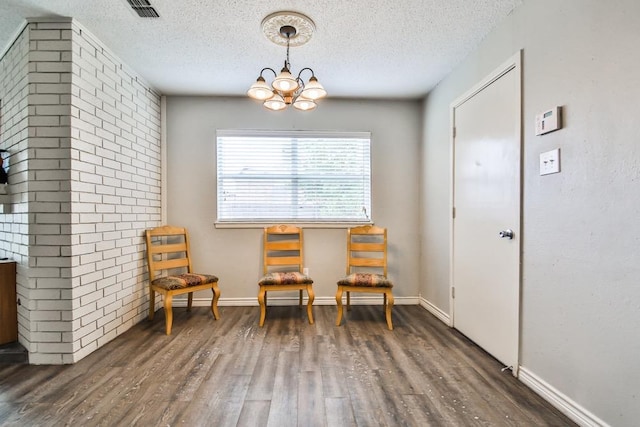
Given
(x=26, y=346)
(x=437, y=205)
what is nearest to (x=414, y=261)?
(x=437, y=205)

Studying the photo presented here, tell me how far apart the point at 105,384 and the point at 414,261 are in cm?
292

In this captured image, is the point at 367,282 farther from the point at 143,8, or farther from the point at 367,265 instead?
the point at 143,8

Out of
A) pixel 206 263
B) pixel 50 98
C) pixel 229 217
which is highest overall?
pixel 50 98

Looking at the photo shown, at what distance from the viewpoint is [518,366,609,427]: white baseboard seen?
1.36m

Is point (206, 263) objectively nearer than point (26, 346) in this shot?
No

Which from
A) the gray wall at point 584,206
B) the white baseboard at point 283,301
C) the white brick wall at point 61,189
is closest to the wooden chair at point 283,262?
the white baseboard at point 283,301

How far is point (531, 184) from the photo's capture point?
→ 174 centimetres

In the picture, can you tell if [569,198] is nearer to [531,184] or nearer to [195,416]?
[531,184]

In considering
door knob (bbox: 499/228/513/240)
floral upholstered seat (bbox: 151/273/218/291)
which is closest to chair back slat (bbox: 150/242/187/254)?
floral upholstered seat (bbox: 151/273/218/291)

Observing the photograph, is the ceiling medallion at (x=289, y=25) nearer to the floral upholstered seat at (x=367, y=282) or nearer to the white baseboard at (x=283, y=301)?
the floral upholstered seat at (x=367, y=282)

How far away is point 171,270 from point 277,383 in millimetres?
2052

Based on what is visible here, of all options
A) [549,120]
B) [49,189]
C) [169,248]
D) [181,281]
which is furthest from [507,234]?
[49,189]

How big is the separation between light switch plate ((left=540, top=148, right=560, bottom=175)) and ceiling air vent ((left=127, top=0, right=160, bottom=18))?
8.41ft

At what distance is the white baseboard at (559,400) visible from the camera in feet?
4.47
